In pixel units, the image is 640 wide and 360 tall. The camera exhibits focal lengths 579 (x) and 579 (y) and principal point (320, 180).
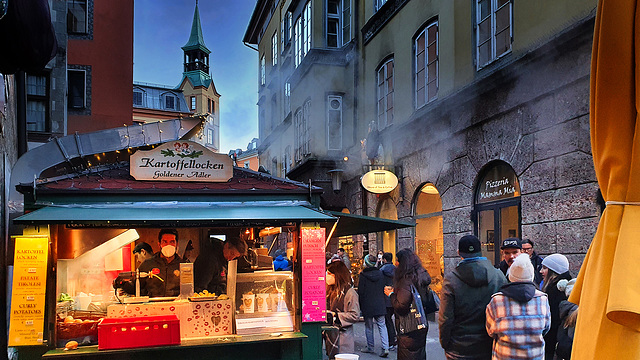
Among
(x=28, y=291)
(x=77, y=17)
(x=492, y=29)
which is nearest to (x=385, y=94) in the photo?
(x=492, y=29)

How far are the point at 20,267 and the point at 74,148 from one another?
7.01 meters

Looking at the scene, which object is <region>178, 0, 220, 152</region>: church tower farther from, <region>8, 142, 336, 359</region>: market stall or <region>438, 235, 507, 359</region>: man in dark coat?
<region>438, 235, 507, 359</region>: man in dark coat

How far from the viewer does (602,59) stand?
228cm

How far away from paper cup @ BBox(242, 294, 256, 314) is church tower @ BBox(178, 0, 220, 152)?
7025cm

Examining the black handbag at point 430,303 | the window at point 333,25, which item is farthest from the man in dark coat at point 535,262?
the window at point 333,25

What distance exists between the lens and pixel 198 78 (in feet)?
262

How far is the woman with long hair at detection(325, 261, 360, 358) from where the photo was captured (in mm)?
8555

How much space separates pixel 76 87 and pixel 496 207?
14.8 meters

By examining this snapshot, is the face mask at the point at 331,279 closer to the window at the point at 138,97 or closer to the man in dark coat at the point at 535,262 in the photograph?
the man in dark coat at the point at 535,262

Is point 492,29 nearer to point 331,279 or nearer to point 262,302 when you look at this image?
point 331,279

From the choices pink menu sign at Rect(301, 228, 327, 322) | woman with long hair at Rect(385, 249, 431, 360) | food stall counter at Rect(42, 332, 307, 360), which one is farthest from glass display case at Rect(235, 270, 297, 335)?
woman with long hair at Rect(385, 249, 431, 360)

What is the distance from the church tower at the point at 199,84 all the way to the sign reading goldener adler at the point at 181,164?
6981 centimetres

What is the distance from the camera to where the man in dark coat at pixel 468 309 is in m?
5.94

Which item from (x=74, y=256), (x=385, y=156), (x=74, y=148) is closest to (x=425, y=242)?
(x=385, y=156)
